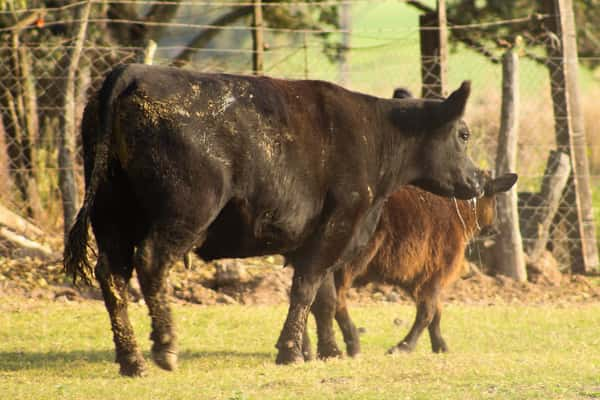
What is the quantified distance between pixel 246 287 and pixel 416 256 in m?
2.84

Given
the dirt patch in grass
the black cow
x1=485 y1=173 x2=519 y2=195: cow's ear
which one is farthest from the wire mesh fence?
the black cow

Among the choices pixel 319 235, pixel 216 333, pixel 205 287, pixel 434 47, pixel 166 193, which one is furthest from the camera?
pixel 434 47

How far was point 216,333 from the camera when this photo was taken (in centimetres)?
979

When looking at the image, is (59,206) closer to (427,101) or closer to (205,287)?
(205,287)

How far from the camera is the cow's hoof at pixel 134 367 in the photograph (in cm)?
713

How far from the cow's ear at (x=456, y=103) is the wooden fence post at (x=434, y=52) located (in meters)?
4.03

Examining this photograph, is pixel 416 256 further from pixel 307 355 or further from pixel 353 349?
pixel 307 355

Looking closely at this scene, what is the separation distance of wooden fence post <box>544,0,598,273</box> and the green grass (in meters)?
1.78

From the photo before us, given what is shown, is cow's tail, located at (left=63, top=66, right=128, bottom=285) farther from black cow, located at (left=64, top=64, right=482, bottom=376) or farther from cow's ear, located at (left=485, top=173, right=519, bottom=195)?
cow's ear, located at (left=485, top=173, right=519, bottom=195)

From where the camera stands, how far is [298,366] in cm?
768

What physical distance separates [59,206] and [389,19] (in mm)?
38082

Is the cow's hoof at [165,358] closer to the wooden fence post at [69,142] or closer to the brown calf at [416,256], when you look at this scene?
the brown calf at [416,256]

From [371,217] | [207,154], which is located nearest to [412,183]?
[371,217]

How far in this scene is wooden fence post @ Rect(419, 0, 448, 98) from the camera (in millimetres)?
12773
